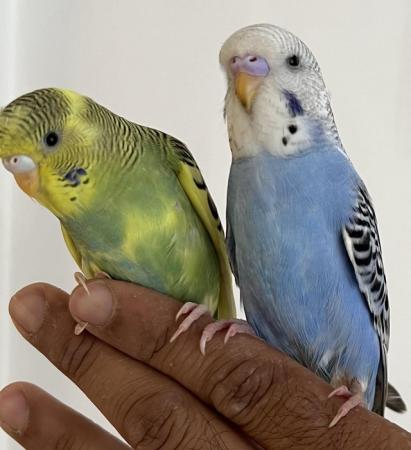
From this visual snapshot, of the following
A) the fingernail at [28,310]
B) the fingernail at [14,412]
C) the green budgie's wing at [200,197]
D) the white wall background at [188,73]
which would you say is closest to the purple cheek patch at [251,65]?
the green budgie's wing at [200,197]

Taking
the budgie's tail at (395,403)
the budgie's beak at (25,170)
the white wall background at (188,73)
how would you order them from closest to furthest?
the budgie's beak at (25,170), the budgie's tail at (395,403), the white wall background at (188,73)

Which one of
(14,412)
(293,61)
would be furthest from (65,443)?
(293,61)

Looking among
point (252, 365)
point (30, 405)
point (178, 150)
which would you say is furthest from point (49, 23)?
point (252, 365)

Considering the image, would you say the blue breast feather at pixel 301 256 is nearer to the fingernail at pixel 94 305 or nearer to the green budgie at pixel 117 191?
the green budgie at pixel 117 191

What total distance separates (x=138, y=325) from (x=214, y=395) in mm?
118

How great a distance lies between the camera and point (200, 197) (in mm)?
908

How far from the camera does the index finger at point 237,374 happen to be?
30.2 inches

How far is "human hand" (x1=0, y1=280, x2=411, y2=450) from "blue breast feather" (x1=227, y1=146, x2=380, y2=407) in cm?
8

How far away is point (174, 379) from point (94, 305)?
0.42 ft

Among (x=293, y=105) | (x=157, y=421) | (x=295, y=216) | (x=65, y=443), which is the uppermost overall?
(x=293, y=105)

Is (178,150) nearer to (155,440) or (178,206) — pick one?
(178,206)

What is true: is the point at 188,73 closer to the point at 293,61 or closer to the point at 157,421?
the point at 293,61

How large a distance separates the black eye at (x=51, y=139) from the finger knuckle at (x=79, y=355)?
0.25 meters

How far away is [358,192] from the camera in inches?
36.1
